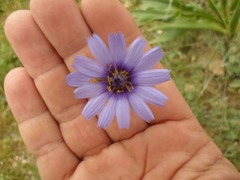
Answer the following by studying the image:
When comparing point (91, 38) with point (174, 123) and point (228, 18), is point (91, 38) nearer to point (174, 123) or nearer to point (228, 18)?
point (174, 123)

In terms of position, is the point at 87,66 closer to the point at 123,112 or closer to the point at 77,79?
the point at 77,79

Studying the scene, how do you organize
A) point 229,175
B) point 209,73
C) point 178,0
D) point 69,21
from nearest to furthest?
point 229,175 → point 69,21 → point 178,0 → point 209,73

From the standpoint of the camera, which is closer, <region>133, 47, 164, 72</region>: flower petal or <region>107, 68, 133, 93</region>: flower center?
<region>133, 47, 164, 72</region>: flower petal

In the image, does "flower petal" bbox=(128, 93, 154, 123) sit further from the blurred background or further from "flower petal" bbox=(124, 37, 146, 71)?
the blurred background

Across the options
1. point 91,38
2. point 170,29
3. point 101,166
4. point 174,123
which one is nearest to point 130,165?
point 101,166

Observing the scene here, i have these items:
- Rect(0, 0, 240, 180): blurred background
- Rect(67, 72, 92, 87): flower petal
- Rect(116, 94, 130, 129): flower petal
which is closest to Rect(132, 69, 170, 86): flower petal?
Rect(116, 94, 130, 129): flower petal

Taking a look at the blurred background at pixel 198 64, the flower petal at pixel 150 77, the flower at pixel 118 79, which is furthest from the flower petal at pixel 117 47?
the blurred background at pixel 198 64

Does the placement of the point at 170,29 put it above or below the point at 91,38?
below
